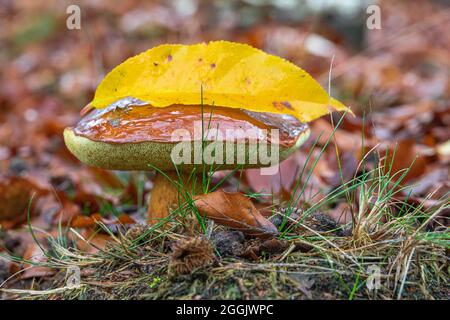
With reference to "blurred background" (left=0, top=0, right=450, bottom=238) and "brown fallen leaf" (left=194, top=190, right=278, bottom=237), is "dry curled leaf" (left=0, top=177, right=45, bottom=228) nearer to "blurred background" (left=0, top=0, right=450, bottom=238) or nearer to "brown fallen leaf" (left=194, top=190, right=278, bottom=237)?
"blurred background" (left=0, top=0, right=450, bottom=238)

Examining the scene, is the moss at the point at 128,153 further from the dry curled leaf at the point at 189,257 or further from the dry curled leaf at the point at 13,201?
the dry curled leaf at the point at 13,201

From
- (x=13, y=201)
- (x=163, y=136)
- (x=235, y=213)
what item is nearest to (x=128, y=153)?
(x=163, y=136)

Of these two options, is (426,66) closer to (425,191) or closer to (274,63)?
(425,191)

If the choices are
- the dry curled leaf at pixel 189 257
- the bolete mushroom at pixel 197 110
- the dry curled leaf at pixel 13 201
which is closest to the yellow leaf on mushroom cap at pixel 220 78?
the bolete mushroom at pixel 197 110

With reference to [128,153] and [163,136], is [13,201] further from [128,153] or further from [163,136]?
[163,136]

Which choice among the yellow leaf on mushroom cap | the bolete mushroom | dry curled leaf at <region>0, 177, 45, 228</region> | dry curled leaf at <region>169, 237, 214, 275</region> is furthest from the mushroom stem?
dry curled leaf at <region>0, 177, 45, 228</region>
